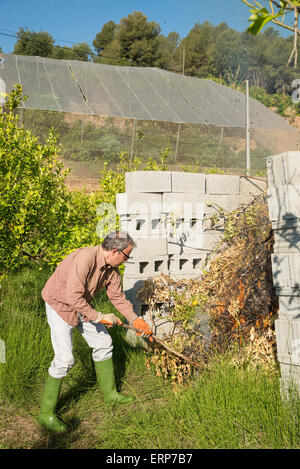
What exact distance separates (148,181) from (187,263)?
1.00 metres

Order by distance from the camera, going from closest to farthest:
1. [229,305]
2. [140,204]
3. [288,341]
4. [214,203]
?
[288,341] < [229,305] < [140,204] < [214,203]

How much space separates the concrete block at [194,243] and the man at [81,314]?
41.2 inches

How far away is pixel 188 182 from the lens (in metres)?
4.62

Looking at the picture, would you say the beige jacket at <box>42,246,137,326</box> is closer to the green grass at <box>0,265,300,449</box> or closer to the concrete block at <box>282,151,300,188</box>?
the green grass at <box>0,265,300,449</box>

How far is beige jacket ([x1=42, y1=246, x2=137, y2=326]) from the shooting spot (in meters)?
3.27

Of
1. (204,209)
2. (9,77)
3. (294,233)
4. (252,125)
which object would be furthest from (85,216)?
(252,125)

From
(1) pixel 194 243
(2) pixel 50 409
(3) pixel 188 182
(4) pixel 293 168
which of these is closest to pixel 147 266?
(1) pixel 194 243

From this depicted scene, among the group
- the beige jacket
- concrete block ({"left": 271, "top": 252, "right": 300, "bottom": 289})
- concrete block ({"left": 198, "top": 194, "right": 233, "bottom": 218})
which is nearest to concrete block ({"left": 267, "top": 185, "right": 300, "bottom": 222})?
concrete block ({"left": 271, "top": 252, "right": 300, "bottom": 289})

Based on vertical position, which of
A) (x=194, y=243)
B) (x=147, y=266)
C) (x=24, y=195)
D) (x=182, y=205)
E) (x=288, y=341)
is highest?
(x=24, y=195)

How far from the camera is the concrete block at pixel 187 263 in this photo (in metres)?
4.59

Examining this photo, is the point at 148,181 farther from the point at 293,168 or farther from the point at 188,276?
the point at 293,168

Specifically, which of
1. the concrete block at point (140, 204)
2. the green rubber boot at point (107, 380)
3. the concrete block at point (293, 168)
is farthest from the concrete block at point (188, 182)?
the green rubber boot at point (107, 380)

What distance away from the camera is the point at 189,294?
14.5ft
